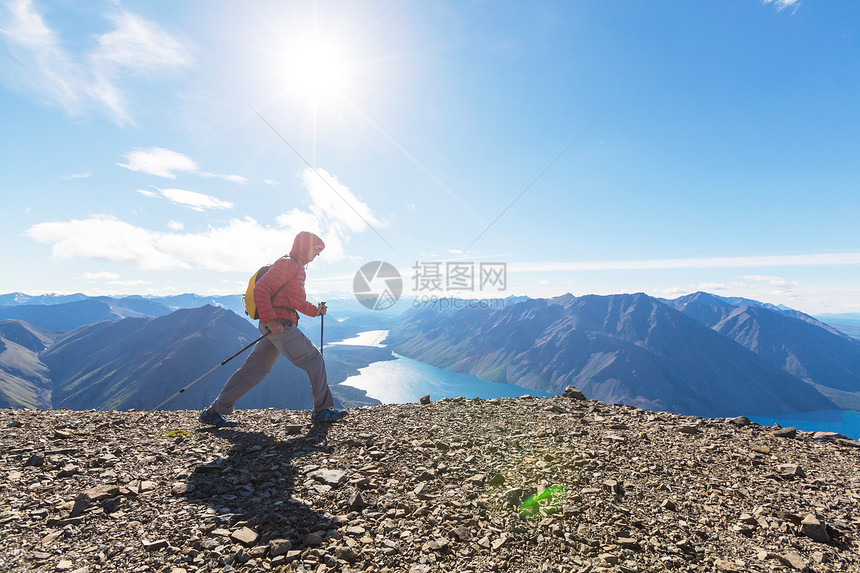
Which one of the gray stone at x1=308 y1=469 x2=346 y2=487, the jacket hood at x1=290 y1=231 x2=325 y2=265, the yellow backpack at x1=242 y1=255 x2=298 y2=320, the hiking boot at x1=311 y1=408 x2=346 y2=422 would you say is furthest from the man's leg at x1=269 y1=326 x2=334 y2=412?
the gray stone at x1=308 y1=469 x2=346 y2=487

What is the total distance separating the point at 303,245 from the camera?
351 inches

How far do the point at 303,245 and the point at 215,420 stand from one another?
15.0 ft

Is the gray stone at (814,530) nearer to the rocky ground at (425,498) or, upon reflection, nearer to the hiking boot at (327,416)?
the rocky ground at (425,498)

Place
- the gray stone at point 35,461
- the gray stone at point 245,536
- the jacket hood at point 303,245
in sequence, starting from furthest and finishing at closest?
the jacket hood at point 303,245 → the gray stone at point 35,461 → the gray stone at point 245,536

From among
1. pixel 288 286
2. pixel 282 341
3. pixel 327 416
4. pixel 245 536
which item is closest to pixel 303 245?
pixel 288 286

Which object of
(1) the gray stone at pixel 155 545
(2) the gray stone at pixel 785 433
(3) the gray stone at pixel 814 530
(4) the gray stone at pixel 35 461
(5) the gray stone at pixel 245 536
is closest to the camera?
(1) the gray stone at pixel 155 545

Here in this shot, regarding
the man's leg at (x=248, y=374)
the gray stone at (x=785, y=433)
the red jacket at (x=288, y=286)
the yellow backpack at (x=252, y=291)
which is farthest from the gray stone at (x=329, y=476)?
the gray stone at (x=785, y=433)

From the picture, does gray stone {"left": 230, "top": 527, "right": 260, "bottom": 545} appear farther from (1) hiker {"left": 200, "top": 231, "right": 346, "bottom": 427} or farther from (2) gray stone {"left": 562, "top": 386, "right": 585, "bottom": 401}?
(2) gray stone {"left": 562, "top": 386, "right": 585, "bottom": 401}

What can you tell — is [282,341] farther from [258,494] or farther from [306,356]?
[258,494]

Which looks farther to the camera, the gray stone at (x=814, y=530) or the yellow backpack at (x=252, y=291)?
the yellow backpack at (x=252, y=291)

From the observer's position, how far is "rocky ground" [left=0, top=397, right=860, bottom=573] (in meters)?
3.67

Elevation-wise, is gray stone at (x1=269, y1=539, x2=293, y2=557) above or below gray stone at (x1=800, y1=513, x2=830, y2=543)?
below

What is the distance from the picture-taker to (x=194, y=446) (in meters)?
6.61

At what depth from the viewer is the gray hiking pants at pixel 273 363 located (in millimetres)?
8359
